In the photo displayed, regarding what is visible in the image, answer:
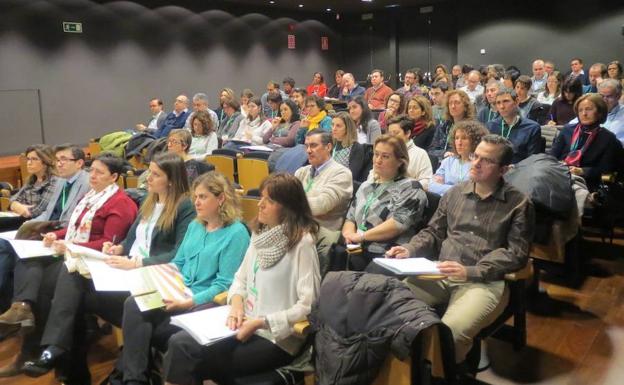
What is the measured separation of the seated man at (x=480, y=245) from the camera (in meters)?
2.40

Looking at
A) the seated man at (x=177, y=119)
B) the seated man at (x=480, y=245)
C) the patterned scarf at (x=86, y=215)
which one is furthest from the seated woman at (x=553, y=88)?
the patterned scarf at (x=86, y=215)

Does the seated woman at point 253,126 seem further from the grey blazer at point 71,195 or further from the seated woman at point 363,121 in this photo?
the grey blazer at point 71,195

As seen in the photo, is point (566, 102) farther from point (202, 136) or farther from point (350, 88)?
point (350, 88)

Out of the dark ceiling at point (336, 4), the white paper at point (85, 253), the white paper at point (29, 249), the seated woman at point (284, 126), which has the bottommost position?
the white paper at point (29, 249)

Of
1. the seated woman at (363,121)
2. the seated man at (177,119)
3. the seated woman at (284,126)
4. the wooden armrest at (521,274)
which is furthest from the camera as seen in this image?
the seated man at (177,119)

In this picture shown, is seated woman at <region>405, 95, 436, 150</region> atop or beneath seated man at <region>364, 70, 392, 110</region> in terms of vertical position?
beneath

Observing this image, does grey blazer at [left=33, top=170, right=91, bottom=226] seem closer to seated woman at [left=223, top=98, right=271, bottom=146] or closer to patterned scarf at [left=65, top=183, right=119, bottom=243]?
patterned scarf at [left=65, top=183, right=119, bottom=243]

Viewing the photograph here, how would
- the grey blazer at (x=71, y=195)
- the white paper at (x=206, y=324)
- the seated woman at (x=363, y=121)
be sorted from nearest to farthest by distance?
the white paper at (x=206, y=324), the grey blazer at (x=71, y=195), the seated woman at (x=363, y=121)

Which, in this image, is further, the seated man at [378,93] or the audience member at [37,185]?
the seated man at [378,93]

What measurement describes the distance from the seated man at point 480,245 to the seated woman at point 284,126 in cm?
373

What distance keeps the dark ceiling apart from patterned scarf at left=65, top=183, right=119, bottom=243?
10251 mm

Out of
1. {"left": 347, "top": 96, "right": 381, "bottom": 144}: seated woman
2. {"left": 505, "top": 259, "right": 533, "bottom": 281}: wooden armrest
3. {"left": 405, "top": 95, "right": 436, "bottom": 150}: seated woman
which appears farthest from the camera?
{"left": 347, "top": 96, "right": 381, "bottom": 144}: seated woman

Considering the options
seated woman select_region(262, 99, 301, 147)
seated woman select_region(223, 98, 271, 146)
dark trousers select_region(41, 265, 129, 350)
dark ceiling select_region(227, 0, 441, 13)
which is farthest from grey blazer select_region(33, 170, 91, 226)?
dark ceiling select_region(227, 0, 441, 13)

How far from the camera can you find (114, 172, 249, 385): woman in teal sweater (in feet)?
7.84
